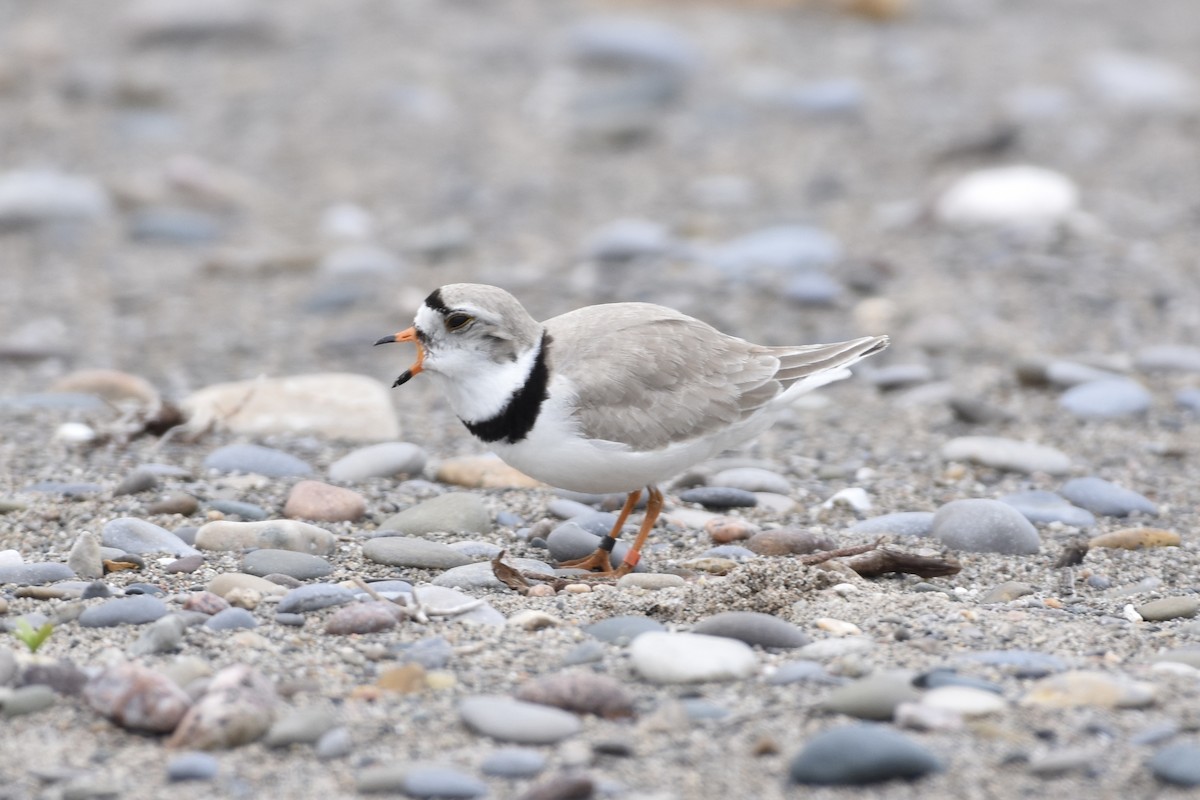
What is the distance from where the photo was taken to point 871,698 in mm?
3549

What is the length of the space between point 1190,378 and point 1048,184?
2564 mm

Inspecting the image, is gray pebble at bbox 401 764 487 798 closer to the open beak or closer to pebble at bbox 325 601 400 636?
pebble at bbox 325 601 400 636

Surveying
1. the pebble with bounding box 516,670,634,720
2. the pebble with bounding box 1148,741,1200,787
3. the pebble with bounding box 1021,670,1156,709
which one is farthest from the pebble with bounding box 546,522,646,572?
the pebble with bounding box 1148,741,1200,787

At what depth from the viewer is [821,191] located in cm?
1019

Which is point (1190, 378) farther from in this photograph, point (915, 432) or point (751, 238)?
point (751, 238)

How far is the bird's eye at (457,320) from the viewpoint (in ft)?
15.2

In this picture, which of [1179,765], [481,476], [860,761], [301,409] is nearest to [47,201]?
[301,409]

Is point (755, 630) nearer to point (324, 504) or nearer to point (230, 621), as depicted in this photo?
point (230, 621)

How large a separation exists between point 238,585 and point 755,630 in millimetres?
1483

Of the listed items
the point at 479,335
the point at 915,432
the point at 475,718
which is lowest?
the point at 915,432

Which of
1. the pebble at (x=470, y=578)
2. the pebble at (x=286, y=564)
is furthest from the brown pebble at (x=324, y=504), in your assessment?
the pebble at (x=470, y=578)

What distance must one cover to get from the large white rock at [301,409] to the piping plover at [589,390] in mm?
1526

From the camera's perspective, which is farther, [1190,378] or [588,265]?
[588,265]

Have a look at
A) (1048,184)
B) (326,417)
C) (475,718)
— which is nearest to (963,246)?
(1048,184)
